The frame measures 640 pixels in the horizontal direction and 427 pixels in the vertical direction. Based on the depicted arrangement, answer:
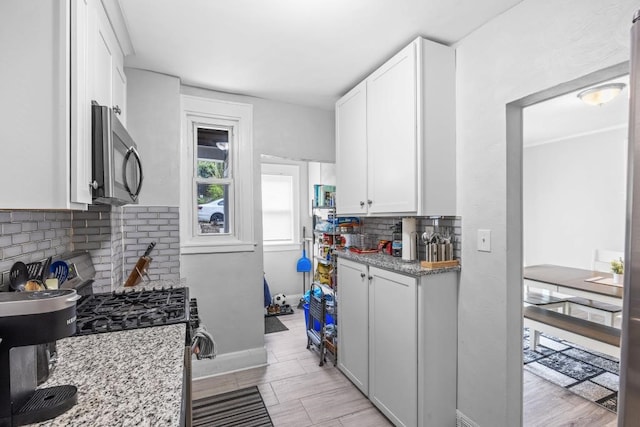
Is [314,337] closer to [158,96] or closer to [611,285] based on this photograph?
[158,96]

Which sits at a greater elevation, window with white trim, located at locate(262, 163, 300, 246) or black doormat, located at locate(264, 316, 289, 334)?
window with white trim, located at locate(262, 163, 300, 246)

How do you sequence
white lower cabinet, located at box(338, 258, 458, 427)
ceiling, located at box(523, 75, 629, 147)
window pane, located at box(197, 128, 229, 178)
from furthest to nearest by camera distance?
ceiling, located at box(523, 75, 629, 147), window pane, located at box(197, 128, 229, 178), white lower cabinet, located at box(338, 258, 458, 427)

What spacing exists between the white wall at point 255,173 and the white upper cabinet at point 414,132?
98 centimetres

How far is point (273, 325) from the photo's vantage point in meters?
3.78

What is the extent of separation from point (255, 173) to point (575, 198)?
441 centimetres

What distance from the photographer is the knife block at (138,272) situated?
2.06 m

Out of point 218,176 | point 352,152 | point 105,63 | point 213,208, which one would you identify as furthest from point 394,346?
point 105,63

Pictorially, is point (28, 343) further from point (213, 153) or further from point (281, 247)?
point (281, 247)

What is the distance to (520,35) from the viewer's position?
1546 millimetres

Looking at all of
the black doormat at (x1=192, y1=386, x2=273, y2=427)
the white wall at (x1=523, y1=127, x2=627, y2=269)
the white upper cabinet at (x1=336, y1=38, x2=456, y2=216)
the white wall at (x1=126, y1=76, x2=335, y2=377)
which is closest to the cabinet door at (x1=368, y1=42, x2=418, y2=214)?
the white upper cabinet at (x1=336, y1=38, x2=456, y2=216)

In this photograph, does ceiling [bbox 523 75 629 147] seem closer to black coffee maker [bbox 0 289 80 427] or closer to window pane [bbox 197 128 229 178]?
window pane [bbox 197 128 229 178]

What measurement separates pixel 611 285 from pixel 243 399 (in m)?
3.34

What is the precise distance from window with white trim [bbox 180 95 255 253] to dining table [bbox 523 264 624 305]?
115 inches

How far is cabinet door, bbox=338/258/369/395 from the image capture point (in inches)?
89.5
